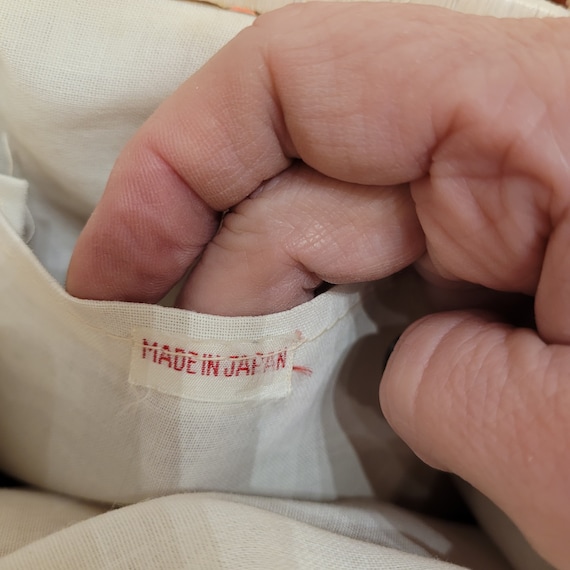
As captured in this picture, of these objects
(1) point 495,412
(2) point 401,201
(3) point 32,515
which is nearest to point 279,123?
(2) point 401,201

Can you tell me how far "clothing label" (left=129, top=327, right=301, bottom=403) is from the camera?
14.8 inches

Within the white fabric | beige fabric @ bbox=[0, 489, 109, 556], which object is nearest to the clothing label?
the white fabric

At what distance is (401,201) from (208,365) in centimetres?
15

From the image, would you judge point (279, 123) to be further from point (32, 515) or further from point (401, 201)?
point (32, 515)

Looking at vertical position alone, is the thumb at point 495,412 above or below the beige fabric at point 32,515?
above

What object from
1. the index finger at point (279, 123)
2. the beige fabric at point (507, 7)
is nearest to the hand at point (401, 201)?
the index finger at point (279, 123)

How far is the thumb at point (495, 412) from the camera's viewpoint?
306mm

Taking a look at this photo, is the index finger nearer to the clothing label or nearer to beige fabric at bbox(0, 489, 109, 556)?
the clothing label

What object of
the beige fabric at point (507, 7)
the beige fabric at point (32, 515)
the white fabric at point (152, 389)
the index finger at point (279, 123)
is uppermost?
the beige fabric at point (507, 7)

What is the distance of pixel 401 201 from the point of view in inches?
14.2

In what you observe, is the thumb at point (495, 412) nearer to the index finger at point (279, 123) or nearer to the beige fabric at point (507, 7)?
the index finger at point (279, 123)

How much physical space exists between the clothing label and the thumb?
A: 78 mm

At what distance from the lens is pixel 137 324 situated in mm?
379

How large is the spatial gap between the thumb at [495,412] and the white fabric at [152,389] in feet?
0.22
